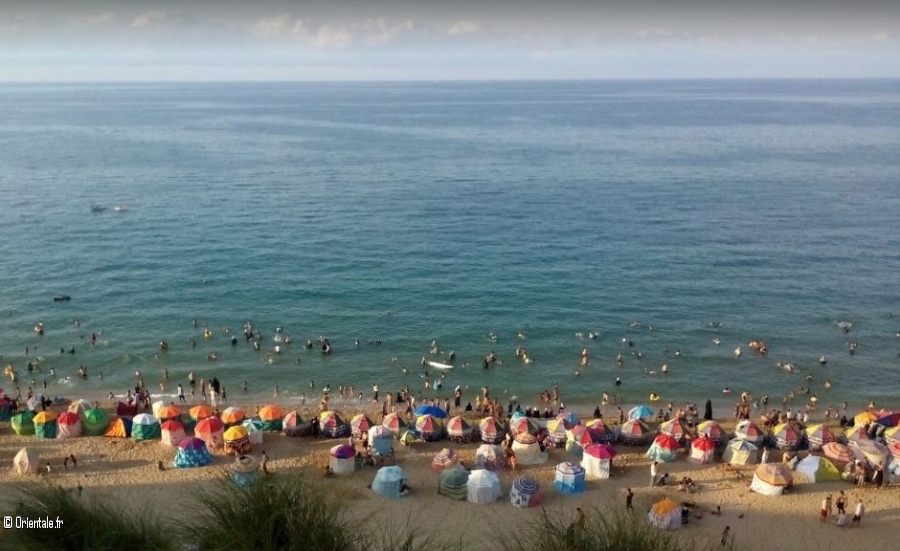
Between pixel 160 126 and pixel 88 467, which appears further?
pixel 160 126

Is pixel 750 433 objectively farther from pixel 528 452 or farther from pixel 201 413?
pixel 201 413

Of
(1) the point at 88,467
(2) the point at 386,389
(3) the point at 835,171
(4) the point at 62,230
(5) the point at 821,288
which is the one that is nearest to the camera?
(1) the point at 88,467

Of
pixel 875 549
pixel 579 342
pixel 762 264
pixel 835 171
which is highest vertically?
pixel 835 171

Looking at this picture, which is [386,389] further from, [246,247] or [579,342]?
[246,247]

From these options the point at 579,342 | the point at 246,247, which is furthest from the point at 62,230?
the point at 579,342

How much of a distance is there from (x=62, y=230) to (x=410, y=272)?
38482 mm

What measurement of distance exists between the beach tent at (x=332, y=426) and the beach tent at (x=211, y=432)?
179 inches

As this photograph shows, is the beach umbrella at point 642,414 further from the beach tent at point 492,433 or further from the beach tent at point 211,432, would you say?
the beach tent at point 211,432

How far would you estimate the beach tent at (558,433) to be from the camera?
32.3m

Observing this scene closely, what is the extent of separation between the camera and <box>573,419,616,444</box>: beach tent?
102ft

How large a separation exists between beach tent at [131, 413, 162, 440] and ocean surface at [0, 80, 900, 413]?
810 centimetres

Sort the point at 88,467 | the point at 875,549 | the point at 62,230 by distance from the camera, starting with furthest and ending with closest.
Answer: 1. the point at 62,230
2. the point at 88,467
3. the point at 875,549

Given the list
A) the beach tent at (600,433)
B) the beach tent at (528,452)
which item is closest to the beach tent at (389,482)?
the beach tent at (528,452)

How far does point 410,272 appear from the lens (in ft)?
197
